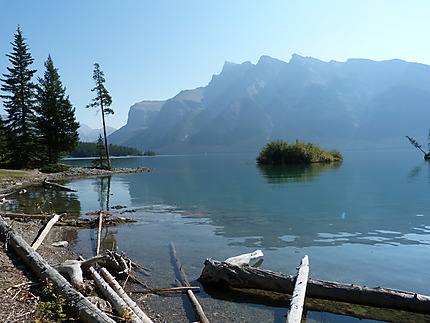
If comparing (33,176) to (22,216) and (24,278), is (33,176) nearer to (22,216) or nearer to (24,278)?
(22,216)

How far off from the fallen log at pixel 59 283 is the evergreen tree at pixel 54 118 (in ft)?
164

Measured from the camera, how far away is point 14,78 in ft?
169

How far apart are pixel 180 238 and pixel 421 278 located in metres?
8.93

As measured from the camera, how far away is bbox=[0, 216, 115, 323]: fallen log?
5.41m

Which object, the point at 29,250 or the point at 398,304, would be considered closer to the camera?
the point at 398,304

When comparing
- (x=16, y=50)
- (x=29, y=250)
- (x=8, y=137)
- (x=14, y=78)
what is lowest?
(x=29, y=250)

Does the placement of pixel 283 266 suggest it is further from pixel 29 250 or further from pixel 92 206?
pixel 92 206

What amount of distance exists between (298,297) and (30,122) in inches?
2263

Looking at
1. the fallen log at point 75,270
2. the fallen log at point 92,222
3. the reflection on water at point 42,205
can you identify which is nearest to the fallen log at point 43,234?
the fallen log at point 92,222

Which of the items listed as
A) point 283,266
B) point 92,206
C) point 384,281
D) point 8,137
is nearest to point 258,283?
point 283,266

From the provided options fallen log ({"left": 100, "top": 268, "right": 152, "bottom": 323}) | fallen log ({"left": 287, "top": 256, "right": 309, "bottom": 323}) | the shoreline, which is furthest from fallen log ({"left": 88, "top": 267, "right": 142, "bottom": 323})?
the shoreline

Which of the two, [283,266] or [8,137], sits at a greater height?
[8,137]

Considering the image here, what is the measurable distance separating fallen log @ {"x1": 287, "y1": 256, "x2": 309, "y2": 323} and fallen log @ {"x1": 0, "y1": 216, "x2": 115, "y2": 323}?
130 inches

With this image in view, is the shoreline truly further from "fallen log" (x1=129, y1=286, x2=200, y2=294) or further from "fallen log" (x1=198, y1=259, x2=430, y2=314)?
"fallen log" (x1=198, y1=259, x2=430, y2=314)
